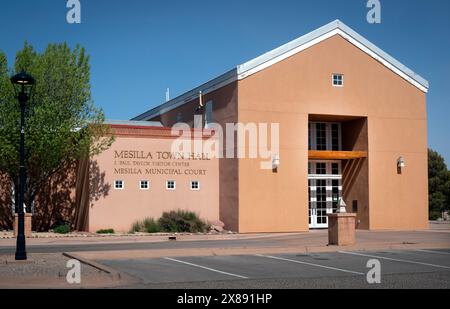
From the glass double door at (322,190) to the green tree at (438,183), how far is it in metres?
25.0

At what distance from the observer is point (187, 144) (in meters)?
29.3

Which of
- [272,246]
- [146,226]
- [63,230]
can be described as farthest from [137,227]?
[272,246]

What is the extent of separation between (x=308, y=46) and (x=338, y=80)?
7.26 feet

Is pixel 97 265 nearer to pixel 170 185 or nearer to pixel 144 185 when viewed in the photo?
pixel 144 185

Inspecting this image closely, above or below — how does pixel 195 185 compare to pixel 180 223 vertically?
above

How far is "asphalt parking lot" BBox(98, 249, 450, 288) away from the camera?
40.8 ft

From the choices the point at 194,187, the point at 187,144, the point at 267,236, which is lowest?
the point at 267,236

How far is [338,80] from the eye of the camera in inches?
1179

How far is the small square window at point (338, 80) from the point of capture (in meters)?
29.9

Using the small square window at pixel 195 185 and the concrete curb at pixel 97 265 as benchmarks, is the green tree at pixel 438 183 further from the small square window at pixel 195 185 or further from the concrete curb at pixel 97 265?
the concrete curb at pixel 97 265
